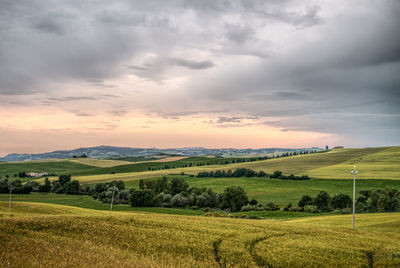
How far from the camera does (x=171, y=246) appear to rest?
21953 millimetres

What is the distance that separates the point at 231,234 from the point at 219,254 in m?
6.15

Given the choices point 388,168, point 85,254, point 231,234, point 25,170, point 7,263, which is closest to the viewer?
point 7,263

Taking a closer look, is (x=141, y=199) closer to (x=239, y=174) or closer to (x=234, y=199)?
(x=234, y=199)

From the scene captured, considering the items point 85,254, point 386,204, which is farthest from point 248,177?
point 85,254

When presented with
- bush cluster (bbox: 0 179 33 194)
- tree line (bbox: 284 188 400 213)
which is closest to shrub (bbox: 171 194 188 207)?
tree line (bbox: 284 188 400 213)

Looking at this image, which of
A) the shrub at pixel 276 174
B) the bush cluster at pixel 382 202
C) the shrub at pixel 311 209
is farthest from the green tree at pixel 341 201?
the shrub at pixel 276 174

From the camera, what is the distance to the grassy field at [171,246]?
16969mm

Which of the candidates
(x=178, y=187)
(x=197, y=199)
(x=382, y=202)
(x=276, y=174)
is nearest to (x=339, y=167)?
(x=276, y=174)

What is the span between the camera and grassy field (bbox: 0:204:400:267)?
16969 millimetres

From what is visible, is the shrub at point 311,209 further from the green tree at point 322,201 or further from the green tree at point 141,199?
the green tree at point 141,199

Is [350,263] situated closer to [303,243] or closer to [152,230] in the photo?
[303,243]

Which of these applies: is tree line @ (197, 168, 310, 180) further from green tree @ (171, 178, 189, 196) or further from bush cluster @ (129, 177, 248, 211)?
bush cluster @ (129, 177, 248, 211)

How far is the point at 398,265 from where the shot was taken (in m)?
20.7

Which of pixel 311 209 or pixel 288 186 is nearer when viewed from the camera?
pixel 311 209
